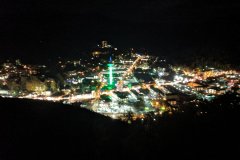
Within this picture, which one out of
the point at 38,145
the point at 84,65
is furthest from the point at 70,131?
the point at 84,65

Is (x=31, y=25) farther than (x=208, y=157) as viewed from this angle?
Yes

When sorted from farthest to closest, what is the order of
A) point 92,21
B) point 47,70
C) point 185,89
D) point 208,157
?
1. point 92,21
2. point 47,70
3. point 185,89
4. point 208,157

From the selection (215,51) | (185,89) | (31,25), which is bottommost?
(185,89)

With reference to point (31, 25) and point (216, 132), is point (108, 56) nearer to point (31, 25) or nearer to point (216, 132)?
point (31, 25)

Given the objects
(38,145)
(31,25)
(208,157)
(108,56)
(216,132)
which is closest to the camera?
(208,157)

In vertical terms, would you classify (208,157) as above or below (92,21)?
below

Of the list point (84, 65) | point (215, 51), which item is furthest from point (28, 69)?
point (215, 51)

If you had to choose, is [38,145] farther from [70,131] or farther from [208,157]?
[208,157]
